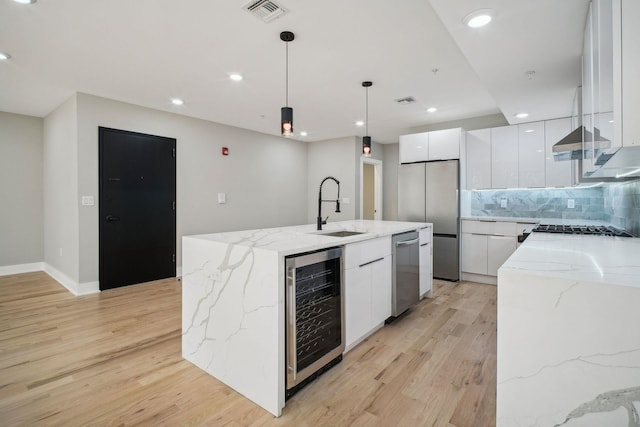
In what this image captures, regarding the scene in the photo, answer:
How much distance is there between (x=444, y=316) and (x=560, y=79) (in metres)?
2.47

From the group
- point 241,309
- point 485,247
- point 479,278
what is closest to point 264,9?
point 241,309

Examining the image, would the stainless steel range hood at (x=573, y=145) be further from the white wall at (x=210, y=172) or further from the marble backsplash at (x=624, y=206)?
the white wall at (x=210, y=172)

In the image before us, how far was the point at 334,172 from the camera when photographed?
6.62 m

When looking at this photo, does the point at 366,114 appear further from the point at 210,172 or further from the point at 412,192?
the point at 210,172

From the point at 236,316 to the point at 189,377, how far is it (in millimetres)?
634

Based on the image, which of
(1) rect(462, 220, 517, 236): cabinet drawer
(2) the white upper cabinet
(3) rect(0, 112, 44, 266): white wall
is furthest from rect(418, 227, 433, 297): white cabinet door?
(3) rect(0, 112, 44, 266): white wall

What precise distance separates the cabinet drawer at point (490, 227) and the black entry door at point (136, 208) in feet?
14.6

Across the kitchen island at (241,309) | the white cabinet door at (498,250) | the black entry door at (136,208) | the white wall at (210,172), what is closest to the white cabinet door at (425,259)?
the white cabinet door at (498,250)

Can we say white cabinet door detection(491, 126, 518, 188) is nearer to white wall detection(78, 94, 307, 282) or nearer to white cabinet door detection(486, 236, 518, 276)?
white cabinet door detection(486, 236, 518, 276)

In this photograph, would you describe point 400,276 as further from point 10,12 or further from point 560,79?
point 10,12

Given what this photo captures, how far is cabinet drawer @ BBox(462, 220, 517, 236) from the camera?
166 inches

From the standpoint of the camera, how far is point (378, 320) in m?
2.72

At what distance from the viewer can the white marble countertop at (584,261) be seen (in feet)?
3.55

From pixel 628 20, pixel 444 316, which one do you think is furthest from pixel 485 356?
pixel 628 20
